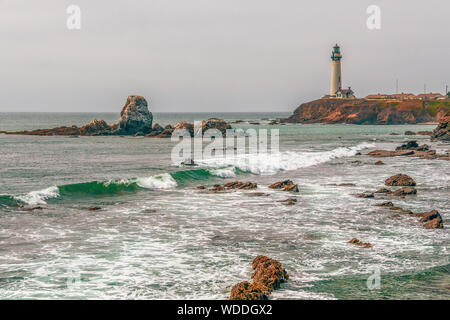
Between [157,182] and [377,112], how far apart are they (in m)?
128

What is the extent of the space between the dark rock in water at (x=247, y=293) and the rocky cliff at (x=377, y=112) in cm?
13678

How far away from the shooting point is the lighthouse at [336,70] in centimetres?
14759

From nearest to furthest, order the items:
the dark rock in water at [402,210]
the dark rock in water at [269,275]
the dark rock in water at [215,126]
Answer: the dark rock in water at [269,275] < the dark rock in water at [402,210] < the dark rock in water at [215,126]

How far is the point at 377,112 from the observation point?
14200 cm

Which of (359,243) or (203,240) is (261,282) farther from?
(359,243)

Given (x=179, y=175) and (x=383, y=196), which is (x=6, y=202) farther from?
(x=383, y=196)

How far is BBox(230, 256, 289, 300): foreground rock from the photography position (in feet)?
28.1

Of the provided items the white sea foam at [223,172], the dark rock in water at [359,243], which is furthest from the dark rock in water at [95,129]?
the dark rock in water at [359,243]

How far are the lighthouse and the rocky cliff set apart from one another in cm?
687

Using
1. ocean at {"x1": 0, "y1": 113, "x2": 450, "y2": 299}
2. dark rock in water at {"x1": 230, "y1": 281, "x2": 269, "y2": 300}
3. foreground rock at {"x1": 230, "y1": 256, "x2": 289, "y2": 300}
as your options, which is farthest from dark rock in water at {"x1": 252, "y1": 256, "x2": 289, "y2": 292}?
dark rock in water at {"x1": 230, "y1": 281, "x2": 269, "y2": 300}

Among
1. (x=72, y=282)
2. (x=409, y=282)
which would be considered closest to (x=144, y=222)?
(x=72, y=282)

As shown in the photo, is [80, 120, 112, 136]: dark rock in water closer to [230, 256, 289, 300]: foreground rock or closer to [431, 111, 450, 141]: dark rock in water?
[431, 111, 450, 141]: dark rock in water

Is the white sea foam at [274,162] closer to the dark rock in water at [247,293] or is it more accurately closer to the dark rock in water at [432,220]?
the dark rock in water at [432,220]
